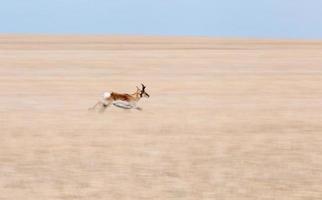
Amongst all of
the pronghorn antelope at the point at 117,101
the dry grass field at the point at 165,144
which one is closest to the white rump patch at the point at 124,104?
the pronghorn antelope at the point at 117,101

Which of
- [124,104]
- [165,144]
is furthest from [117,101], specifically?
[165,144]

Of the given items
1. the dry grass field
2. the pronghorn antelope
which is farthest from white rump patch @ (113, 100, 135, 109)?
the dry grass field

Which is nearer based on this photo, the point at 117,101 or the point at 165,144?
the point at 165,144

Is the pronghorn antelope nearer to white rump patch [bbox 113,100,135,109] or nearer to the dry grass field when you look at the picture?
white rump patch [bbox 113,100,135,109]

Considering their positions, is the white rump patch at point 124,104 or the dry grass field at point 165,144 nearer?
the dry grass field at point 165,144

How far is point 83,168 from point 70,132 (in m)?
3.97

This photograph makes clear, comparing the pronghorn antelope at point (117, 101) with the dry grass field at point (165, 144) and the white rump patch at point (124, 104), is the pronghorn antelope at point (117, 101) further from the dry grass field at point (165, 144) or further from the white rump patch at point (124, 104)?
the dry grass field at point (165, 144)

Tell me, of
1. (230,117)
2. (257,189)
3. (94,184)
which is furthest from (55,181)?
(230,117)

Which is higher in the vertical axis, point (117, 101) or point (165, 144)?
point (117, 101)

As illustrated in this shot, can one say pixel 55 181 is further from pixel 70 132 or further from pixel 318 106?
pixel 318 106

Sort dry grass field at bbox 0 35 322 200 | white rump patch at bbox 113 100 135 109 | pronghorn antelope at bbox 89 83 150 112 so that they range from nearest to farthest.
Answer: dry grass field at bbox 0 35 322 200 < pronghorn antelope at bbox 89 83 150 112 < white rump patch at bbox 113 100 135 109

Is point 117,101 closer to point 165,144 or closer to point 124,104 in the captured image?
point 124,104

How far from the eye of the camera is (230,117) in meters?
17.5

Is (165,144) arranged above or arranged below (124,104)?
below
